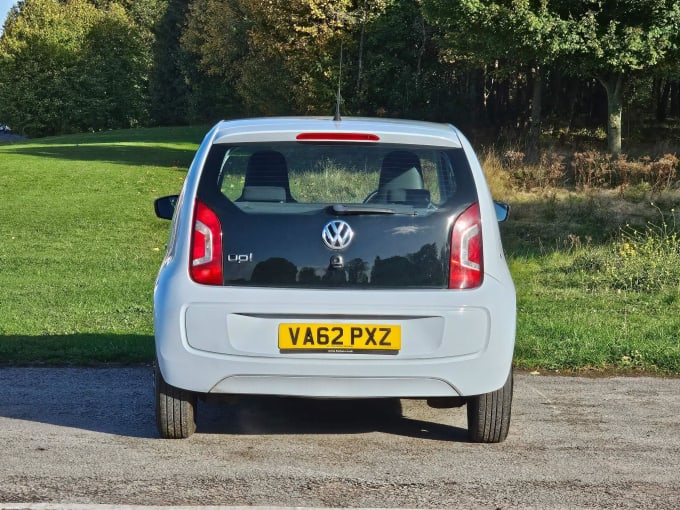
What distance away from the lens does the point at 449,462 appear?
5.18 m

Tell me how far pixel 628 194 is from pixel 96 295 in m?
12.0

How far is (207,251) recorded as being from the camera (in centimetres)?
518

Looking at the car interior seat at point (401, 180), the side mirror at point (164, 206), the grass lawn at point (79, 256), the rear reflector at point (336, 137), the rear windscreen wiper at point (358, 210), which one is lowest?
the grass lawn at point (79, 256)

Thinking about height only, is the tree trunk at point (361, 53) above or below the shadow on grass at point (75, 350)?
above

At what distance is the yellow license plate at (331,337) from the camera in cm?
508

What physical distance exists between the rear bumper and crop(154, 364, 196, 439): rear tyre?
8.0 inches

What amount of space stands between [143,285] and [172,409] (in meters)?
7.08

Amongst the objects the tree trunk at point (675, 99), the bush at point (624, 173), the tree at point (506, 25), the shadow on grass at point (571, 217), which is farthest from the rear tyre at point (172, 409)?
the tree trunk at point (675, 99)

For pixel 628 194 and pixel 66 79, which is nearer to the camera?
pixel 628 194

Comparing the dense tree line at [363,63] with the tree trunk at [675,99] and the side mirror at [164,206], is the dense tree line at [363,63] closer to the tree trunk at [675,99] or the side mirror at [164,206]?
the tree trunk at [675,99]

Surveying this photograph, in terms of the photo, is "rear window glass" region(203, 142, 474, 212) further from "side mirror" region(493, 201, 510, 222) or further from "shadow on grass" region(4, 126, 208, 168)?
"shadow on grass" region(4, 126, 208, 168)

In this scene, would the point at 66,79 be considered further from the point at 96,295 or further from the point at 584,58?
the point at 96,295

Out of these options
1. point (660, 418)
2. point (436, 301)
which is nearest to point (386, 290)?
point (436, 301)

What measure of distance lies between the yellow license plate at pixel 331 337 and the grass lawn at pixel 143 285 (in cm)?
297
